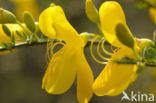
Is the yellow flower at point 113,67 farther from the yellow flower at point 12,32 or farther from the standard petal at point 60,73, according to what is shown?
the yellow flower at point 12,32

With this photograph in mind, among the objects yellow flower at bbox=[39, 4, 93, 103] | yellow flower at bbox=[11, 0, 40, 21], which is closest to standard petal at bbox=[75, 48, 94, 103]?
yellow flower at bbox=[39, 4, 93, 103]

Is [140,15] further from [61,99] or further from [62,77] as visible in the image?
[62,77]

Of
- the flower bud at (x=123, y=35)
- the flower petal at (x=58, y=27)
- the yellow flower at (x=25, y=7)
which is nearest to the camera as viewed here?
the flower bud at (x=123, y=35)

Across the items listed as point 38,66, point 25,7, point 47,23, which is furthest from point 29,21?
point 38,66

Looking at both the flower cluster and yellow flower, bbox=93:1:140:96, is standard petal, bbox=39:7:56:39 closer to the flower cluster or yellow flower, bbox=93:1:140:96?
the flower cluster

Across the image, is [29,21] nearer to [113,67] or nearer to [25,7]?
[113,67]

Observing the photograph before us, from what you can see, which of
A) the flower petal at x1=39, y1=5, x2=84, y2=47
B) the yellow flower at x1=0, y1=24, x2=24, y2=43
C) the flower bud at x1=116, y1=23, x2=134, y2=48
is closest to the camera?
the flower bud at x1=116, y1=23, x2=134, y2=48

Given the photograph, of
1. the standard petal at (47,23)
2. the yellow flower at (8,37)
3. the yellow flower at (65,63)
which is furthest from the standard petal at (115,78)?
the yellow flower at (8,37)
